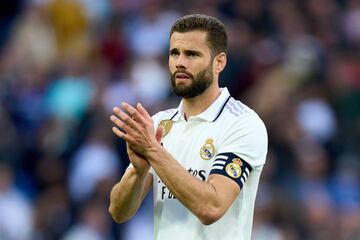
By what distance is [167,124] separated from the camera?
6754mm

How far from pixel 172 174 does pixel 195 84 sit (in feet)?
2.22

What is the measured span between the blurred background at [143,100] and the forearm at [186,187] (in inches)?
223

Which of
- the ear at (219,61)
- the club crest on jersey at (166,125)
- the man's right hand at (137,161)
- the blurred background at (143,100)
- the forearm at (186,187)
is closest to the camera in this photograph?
the forearm at (186,187)

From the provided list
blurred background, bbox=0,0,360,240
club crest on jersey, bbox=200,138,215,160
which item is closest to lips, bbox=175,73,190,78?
club crest on jersey, bbox=200,138,215,160

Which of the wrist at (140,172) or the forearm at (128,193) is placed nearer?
the wrist at (140,172)

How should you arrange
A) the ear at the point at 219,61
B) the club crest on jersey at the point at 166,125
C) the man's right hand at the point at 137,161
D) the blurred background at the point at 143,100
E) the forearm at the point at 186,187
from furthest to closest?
the blurred background at the point at 143,100 < the club crest on jersey at the point at 166,125 < the ear at the point at 219,61 < the man's right hand at the point at 137,161 < the forearm at the point at 186,187

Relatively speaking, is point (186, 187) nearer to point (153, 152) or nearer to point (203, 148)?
point (153, 152)

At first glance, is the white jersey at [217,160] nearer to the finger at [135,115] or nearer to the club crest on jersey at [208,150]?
the club crest on jersey at [208,150]

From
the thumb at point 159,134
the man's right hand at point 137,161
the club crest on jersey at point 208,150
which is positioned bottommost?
the man's right hand at point 137,161

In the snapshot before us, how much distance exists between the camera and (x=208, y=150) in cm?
645

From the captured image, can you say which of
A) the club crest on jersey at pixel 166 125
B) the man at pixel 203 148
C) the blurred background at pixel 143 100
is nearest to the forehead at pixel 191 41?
the man at pixel 203 148

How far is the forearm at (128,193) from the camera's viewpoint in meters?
6.46

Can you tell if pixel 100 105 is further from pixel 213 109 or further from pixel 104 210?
pixel 213 109

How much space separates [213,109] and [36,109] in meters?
8.05
